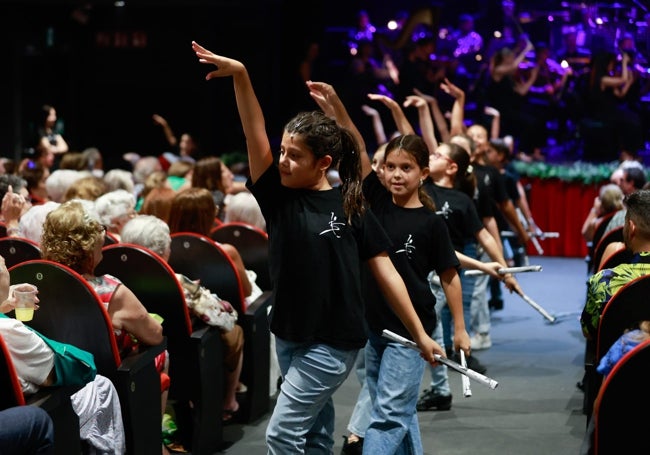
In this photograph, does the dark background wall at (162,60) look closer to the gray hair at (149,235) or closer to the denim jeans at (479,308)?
the denim jeans at (479,308)

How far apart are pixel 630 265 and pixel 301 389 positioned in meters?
1.67

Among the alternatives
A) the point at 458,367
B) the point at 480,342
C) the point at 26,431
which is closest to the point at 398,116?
the point at 458,367

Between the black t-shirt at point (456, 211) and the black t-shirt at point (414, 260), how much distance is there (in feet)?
4.22

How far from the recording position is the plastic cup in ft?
10.8

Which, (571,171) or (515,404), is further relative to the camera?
(571,171)

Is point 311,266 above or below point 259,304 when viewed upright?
above

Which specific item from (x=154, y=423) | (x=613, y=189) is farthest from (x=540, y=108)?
(x=154, y=423)

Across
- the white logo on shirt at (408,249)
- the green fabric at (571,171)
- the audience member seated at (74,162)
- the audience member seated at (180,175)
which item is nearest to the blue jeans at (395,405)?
the white logo on shirt at (408,249)

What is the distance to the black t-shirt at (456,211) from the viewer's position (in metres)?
5.32

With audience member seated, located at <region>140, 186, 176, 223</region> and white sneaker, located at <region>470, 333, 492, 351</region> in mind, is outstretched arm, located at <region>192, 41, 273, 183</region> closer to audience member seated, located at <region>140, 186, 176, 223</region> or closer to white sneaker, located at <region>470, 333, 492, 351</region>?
audience member seated, located at <region>140, 186, 176, 223</region>

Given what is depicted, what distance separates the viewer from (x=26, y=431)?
9.57 ft

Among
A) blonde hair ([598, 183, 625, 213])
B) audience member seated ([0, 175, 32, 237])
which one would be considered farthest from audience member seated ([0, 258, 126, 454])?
blonde hair ([598, 183, 625, 213])

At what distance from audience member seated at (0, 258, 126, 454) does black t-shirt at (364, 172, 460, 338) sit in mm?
1020

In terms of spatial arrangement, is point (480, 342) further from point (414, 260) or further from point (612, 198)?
point (414, 260)
